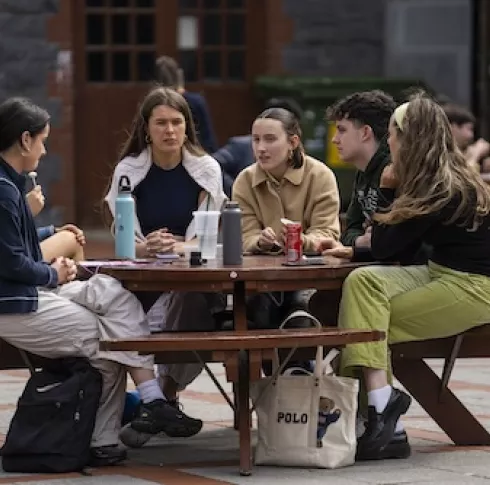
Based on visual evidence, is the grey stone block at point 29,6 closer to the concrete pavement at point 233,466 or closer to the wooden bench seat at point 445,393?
the concrete pavement at point 233,466

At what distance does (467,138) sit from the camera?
11281 millimetres

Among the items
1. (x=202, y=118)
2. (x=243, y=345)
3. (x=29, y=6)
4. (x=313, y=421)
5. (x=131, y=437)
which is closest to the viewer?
(x=243, y=345)

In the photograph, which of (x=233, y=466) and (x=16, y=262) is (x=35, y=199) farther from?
(x=233, y=466)

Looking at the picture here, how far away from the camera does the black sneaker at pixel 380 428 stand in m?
6.55

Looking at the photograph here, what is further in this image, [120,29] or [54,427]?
[120,29]

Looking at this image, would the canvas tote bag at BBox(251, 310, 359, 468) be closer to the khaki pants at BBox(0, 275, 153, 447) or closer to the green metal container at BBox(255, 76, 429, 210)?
the khaki pants at BBox(0, 275, 153, 447)

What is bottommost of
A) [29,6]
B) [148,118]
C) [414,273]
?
[414,273]

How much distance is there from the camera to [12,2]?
48.9 feet

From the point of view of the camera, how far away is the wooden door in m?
15.4

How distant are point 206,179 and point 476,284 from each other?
139 centimetres

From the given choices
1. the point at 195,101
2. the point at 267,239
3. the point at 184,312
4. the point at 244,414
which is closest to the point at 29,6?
the point at 195,101

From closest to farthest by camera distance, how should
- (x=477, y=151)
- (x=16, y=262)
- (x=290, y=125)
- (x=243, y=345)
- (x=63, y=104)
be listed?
(x=243, y=345) < (x=16, y=262) < (x=290, y=125) < (x=477, y=151) < (x=63, y=104)

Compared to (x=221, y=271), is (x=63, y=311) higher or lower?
lower

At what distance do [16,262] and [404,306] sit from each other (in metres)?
1.48
